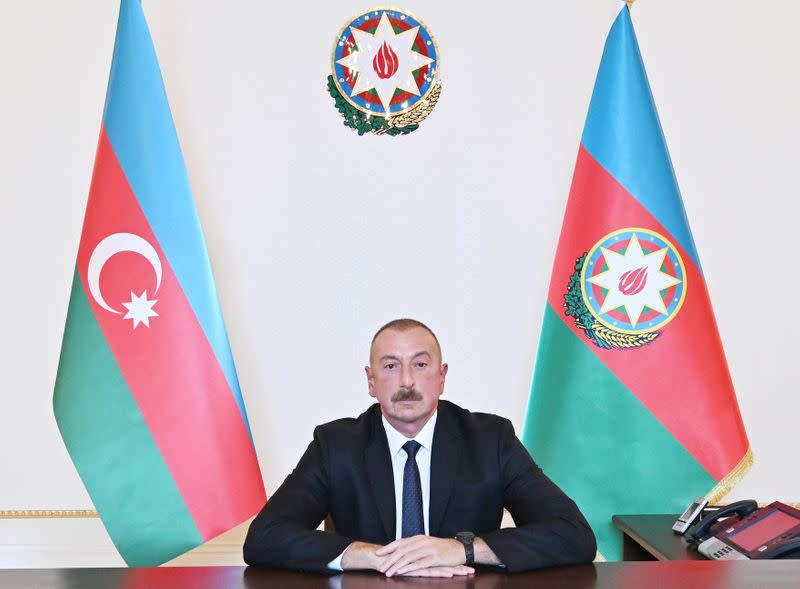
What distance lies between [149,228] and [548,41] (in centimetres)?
174

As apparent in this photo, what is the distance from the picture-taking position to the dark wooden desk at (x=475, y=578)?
1.55 meters

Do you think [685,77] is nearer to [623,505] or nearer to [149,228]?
[623,505]

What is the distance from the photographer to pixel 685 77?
10.9ft

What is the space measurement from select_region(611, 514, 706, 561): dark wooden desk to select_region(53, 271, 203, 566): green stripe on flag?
1.51 m

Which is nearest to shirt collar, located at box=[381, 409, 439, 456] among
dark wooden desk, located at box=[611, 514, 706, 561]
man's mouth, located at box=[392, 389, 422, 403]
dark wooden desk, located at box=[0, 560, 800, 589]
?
man's mouth, located at box=[392, 389, 422, 403]

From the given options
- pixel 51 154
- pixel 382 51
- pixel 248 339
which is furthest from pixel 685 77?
pixel 51 154

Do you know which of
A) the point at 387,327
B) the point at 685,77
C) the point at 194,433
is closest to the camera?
the point at 387,327

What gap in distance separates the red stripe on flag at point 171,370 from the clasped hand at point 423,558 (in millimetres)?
1382

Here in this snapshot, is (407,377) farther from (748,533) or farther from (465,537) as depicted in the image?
(748,533)

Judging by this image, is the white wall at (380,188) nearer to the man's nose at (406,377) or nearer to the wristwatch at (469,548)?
the man's nose at (406,377)

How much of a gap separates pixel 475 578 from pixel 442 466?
24.1 inches

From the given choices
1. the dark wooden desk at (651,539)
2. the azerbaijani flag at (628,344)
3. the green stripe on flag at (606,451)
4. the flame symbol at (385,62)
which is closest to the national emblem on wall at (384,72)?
the flame symbol at (385,62)

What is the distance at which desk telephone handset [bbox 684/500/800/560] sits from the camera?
2.12 metres

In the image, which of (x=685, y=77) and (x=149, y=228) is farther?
(x=685, y=77)
